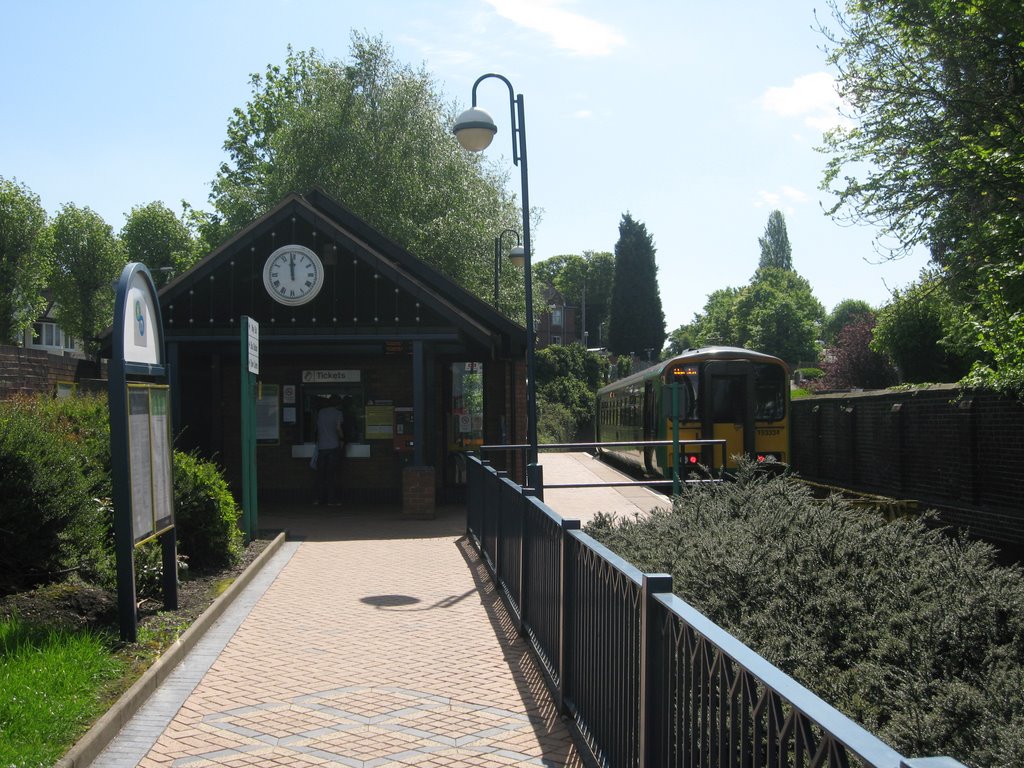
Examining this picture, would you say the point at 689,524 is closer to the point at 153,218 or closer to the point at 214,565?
the point at 214,565

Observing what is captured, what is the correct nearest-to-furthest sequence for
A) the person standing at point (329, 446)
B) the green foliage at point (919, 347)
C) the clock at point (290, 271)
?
the clock at point (290, 271)
the person standing at point (329, 446)
the green foliage at point (919, 347)

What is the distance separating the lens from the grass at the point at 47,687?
182 inches

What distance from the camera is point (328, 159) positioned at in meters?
36.8

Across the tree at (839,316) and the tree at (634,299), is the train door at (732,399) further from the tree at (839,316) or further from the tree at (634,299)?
the tree at (839,316)

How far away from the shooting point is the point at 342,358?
58.6 feet

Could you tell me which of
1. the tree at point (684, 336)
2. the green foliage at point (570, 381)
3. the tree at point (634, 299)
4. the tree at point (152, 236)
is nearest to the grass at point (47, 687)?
the green foliage at point (570, 381)

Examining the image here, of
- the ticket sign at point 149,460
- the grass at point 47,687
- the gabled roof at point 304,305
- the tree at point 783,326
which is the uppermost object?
the tree at point 783,326

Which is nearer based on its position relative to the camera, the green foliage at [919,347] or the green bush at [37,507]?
the green bush at [37,507]

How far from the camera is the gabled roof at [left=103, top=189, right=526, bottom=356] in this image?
1633 centimetres

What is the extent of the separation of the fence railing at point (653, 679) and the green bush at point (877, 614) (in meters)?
0.71

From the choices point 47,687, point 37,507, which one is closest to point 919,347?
point 37,507

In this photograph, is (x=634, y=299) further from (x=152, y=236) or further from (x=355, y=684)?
(x=355, y=684)

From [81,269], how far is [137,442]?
59.6 meters

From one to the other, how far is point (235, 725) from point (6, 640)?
1536 mm
